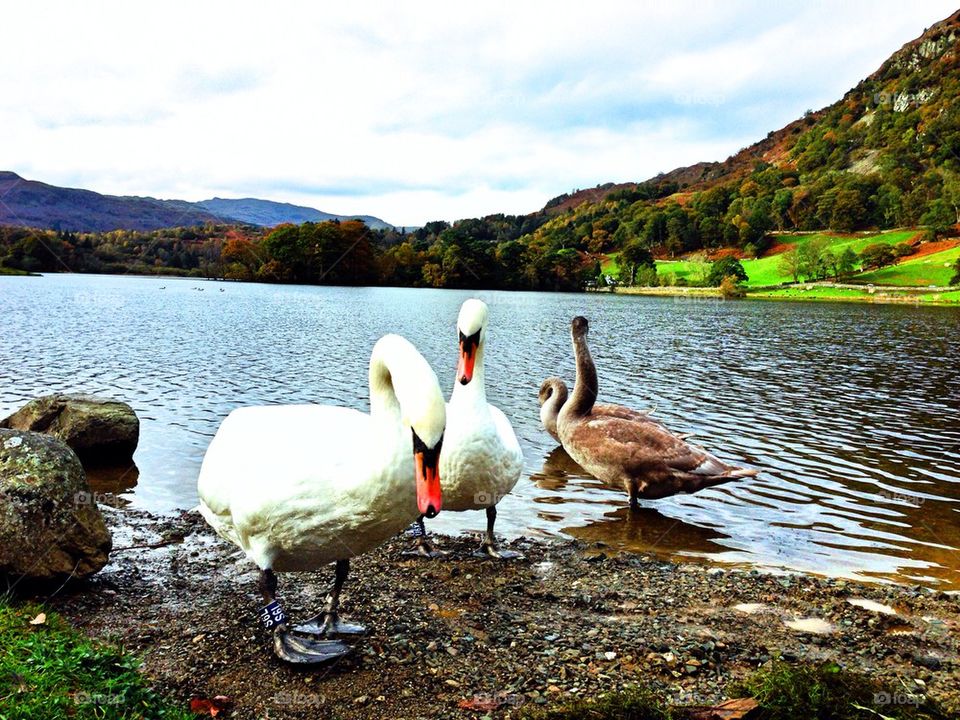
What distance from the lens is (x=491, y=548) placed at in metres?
8.24

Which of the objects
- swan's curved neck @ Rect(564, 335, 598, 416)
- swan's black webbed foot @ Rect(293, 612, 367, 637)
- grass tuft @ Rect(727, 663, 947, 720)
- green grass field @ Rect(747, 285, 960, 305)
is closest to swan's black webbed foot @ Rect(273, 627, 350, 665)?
swan's black webbed foot @ Rect(293, 612, 367, 637)

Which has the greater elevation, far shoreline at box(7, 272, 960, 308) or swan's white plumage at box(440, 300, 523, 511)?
swan's white plumage at box(440, 300, 523, 511)

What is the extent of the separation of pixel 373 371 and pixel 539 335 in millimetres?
37881

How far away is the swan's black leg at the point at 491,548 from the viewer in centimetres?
820

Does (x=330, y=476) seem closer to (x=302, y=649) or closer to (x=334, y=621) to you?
(x=302, y=649)

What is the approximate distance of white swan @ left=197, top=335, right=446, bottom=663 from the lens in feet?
13.8

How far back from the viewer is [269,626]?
544 cm

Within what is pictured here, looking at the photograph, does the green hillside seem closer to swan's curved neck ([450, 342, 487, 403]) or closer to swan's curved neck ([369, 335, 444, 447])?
swan's curved neck ([450, 342, 487, 403])

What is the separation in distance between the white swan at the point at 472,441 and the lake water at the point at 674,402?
2.26 metres

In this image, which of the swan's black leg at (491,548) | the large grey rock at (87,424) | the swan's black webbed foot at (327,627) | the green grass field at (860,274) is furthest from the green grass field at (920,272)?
the swan's black webbed foot at (327,627)

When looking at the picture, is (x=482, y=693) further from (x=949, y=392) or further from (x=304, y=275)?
(x=304, y=275)

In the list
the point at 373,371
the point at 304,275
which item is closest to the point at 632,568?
the point at 373,371

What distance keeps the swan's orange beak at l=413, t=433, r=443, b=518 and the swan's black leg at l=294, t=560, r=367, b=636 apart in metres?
1.76

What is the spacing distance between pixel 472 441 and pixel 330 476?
302 cm
